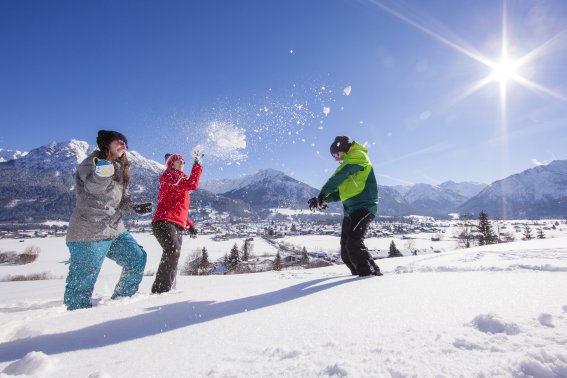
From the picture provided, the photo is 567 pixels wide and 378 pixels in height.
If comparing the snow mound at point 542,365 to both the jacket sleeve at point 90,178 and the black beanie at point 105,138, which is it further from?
the black beanie at point 105,138

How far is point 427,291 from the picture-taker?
253 cm

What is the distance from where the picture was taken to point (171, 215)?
385 cm

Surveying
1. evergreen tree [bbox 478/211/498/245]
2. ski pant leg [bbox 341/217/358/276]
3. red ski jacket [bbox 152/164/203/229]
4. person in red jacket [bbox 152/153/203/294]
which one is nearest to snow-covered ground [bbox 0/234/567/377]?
person in red jacket [bbox 152/153/203/294]

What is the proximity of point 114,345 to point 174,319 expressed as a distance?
19.8 inches

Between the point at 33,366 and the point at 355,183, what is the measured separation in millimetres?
3700

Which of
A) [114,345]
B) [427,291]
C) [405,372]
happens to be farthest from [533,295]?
[114,345]

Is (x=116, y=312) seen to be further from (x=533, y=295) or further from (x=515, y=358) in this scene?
(x=533, y=295)

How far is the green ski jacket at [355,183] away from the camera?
4219mm

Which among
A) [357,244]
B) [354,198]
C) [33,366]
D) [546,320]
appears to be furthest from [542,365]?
[354,198]

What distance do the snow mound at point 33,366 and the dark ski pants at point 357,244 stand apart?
10.6ft

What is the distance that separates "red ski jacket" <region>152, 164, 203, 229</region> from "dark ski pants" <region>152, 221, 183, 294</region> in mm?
91

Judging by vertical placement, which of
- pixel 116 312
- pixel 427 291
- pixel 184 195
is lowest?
pixel 116 312

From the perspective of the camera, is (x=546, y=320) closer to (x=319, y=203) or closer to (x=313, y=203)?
(x=319, y=203)

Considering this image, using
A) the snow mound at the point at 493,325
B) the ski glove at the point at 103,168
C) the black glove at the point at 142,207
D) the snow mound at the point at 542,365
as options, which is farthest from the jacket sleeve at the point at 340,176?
the snow mound at the point at 542,365
